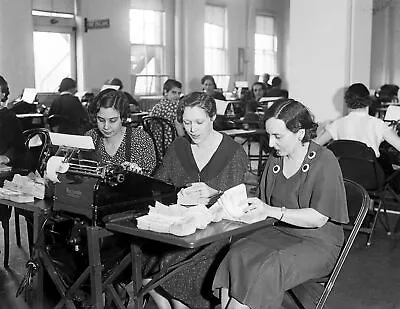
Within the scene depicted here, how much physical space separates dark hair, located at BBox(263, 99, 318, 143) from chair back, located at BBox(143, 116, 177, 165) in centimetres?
250

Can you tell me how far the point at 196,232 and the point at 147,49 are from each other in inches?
368

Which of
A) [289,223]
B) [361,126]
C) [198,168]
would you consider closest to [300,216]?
[289,223]

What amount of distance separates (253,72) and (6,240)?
32.5 feet

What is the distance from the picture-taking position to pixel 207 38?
11992 millimetres

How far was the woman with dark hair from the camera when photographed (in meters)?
4.15

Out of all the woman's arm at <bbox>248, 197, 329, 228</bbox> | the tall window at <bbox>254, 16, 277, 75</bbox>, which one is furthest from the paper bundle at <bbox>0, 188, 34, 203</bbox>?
the tall window at <bbox>254, 16, 277, 75</bbox>

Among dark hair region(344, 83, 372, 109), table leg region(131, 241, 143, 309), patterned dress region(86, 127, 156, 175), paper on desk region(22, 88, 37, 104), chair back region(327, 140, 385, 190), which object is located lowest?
table leg region(131, 241, 143, 309)

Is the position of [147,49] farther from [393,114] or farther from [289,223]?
[289,223]

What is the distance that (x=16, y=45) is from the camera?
8.54 meters

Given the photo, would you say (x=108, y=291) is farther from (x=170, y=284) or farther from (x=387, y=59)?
(x=387, y=59)

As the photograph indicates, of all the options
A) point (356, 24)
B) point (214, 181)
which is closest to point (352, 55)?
point (356, 24)

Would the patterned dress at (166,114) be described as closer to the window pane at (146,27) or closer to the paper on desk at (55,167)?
the paper on desk at (55,167)

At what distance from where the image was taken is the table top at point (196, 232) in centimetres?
190

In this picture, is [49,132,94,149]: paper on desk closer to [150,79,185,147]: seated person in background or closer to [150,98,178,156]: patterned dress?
[150,79,185,147]: seated person in background
